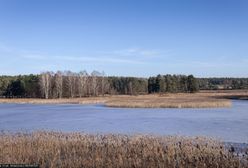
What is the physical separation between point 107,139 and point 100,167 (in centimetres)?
477

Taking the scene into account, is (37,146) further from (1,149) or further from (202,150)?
(202,150)

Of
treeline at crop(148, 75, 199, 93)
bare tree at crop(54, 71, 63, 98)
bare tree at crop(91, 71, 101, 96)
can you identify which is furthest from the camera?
treeline at crop(148, 75, 199, 93)

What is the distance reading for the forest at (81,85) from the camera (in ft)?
273

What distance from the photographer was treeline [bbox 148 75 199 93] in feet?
322

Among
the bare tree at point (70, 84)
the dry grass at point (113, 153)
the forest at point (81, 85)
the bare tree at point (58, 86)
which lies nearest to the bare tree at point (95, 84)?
the forest at point (81, 85)

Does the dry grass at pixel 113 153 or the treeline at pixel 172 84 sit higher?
the treeline at pixel 172 84

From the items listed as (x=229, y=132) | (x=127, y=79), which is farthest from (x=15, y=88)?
(x=229, y=132)

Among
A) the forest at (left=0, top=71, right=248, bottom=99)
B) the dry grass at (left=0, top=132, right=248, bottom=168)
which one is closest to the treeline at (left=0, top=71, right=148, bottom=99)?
the forest at (left=0, top=71, right=248, bottom=99)

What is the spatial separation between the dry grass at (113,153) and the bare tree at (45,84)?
6601 cm

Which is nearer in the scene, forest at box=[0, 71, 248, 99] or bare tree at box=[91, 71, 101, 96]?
forest at box=[0, 71, 248, 99]

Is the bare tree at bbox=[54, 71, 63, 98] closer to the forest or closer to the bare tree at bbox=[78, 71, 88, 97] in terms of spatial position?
the forest

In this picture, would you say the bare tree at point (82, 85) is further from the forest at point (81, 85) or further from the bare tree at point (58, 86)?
the bare tree at point (58, 86)

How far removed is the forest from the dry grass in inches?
2636

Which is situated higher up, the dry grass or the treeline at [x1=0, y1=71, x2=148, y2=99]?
the treeline at [x1=0, y1=71, x2=148, y2=99]
